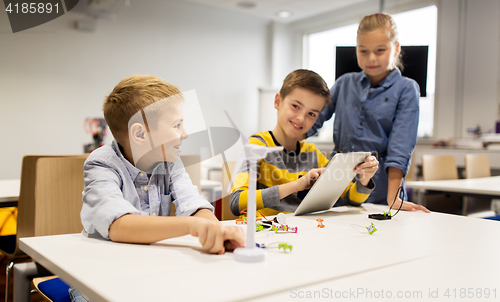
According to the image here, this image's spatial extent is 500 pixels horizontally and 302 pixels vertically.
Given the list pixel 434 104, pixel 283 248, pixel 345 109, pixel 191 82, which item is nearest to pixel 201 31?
pixel 191 82

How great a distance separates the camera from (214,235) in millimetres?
618

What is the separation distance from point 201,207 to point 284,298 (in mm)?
432

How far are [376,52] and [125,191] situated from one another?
102 cm

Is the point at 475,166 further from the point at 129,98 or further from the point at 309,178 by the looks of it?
the point at 129,98

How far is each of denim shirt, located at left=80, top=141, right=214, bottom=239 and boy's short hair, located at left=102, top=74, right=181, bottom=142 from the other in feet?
0.16

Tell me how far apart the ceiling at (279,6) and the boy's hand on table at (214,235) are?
16.8 ft

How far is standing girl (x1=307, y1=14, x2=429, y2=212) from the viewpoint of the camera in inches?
51.8

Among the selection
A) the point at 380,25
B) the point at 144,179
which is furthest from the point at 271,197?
the point at 380,25

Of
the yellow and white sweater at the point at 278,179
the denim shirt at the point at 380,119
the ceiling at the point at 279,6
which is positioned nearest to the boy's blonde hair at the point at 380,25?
the denim shirt at the point at 380,119

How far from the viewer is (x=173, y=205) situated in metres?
0.97

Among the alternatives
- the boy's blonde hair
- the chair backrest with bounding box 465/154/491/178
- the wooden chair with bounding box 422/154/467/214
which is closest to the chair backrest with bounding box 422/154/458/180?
the wooden chair with bounding box 422/154/467/214

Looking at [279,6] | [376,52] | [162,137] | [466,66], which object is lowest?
[162,137]

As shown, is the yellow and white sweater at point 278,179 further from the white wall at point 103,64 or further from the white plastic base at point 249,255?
the white wall at point 103,64

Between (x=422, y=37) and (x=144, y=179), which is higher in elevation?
(x=422, y=37)
